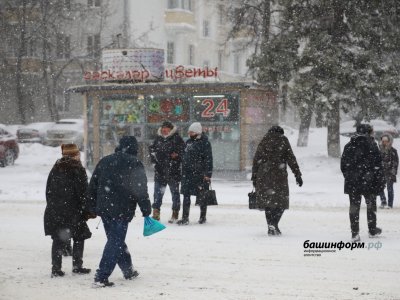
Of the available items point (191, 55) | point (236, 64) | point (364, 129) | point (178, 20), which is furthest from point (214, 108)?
point (236, 64)

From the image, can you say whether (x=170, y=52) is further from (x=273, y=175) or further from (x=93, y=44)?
(x=273, y=175)

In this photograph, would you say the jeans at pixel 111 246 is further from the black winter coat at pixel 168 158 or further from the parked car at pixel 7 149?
the parked car at pixel 7 149

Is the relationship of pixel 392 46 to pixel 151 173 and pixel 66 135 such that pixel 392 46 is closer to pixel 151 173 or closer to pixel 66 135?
pixel 151 173

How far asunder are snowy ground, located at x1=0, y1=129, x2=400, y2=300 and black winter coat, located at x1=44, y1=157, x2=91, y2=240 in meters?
0.58

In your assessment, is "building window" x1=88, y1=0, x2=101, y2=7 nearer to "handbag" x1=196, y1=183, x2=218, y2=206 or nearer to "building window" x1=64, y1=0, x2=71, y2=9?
"building window" x1=64, y1=0, x2=71, y2=9

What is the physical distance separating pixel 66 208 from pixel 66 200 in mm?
91

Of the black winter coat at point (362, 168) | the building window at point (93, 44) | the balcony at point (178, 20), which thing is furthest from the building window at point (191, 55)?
the black winter coat at point (362, 168)

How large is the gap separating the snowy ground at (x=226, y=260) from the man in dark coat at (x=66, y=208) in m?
0.34

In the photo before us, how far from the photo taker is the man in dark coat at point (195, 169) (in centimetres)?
1239

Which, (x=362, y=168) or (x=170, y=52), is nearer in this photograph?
(x=362, y=168)

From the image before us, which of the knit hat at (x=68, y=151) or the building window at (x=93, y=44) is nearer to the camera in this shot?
the knit hat at (x=68, y=151)

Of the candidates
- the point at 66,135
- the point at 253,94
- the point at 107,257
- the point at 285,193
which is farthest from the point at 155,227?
the point at 66,135

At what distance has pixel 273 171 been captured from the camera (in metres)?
11.0

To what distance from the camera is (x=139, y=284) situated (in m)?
7.84
